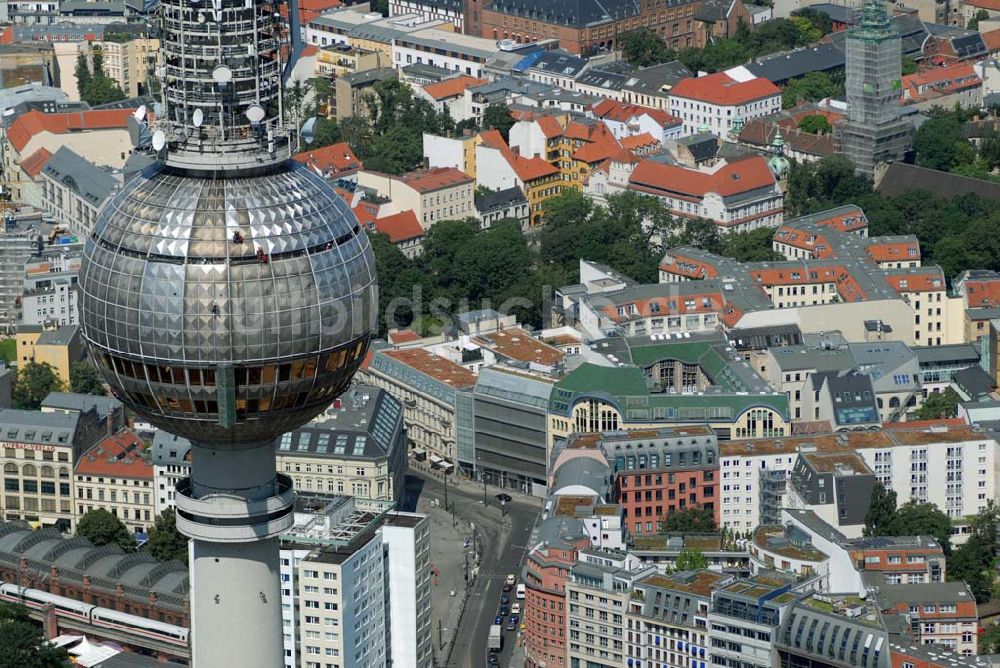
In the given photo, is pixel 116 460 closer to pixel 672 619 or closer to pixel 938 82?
pixel 672 619

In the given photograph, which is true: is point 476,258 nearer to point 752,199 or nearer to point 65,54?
point 752,199

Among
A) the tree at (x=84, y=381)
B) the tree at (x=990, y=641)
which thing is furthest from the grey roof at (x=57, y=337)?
the tree at (x=990, y=641)

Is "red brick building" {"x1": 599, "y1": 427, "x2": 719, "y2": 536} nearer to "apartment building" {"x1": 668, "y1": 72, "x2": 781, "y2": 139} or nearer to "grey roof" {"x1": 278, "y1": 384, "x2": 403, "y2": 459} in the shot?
"grey roof" {"x1": 278, "y1": 384, "x2": 403, "y2": 459}

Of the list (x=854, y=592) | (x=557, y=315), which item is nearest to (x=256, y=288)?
(x=854, y=592)

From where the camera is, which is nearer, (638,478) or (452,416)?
(638,478)

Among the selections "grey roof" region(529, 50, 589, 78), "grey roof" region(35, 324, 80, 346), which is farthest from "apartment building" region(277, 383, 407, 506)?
"grey roof" region(529, 50, 589, 78)

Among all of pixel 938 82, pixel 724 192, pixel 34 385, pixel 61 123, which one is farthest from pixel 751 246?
pixel 61 123
